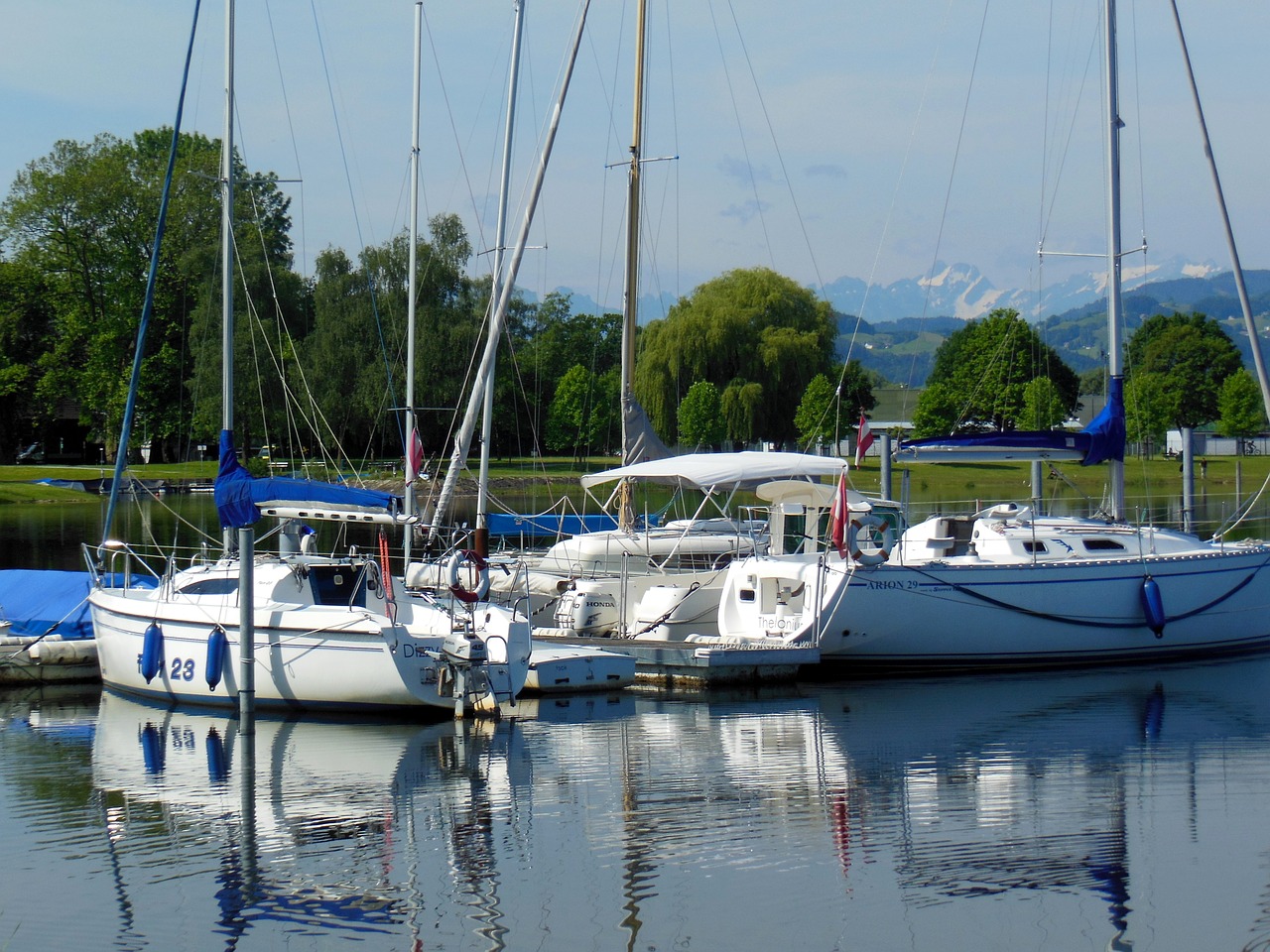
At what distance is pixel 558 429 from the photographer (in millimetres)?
89188

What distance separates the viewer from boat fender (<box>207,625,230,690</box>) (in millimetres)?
18859

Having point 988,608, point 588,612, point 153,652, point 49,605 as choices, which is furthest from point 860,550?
point 49,605

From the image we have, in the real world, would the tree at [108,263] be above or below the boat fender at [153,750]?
above

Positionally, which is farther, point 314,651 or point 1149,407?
point 1149,407

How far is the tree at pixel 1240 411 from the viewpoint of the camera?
93.0 m

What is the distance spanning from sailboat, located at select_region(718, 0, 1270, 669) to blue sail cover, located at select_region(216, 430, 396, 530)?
6304 millimetres

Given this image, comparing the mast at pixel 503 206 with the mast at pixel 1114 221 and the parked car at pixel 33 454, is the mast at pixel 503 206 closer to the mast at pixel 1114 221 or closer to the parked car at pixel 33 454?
the mast at pixel 1114 221

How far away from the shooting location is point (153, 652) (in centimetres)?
1958

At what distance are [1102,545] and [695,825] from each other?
1250 cm

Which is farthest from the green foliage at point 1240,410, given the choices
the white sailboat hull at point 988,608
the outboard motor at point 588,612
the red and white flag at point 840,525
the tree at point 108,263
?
the red and white flag at point 840,525

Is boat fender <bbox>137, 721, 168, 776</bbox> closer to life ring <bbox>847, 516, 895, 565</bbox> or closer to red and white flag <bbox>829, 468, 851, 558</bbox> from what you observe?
red and white flag <bbox>829, 468, 851, 558</bbox>

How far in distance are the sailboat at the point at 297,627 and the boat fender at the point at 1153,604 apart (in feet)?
35.6

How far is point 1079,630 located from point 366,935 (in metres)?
15.6

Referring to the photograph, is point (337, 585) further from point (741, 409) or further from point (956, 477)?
point (956, 477)
